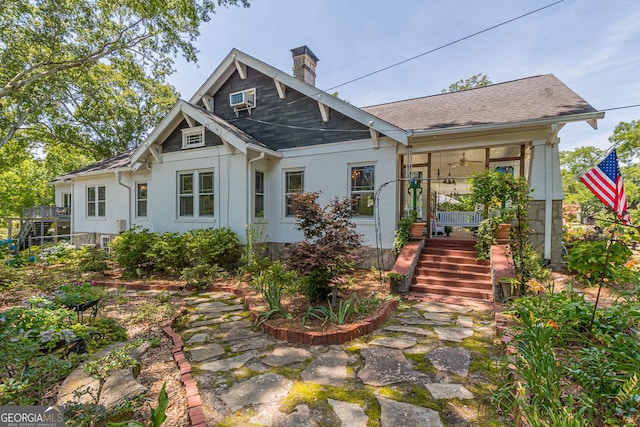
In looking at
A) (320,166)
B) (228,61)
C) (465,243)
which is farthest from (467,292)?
(228,61)

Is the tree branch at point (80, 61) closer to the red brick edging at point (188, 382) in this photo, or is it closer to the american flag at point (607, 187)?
the red brick edging at point (188, 382)

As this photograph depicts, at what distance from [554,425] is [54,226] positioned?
20706mm

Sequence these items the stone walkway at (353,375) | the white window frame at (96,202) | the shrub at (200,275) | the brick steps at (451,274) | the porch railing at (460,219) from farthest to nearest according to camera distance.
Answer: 1. the white window frame at (96,202)
2. the porch railing at (460,219)
3. the shrub at (200,275)
4. the brick steps at (451,274)
5. the stone walkway at (353,375)

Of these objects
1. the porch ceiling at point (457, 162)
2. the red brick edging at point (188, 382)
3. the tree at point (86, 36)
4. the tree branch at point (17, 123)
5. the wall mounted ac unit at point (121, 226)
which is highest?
the tree at point (86, 36)

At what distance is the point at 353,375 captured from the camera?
3.16m

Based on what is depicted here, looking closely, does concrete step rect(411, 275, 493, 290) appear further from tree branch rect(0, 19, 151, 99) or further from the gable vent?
tree branch rect(0, 19, 151, 99)

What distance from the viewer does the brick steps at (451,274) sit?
19.7 feet

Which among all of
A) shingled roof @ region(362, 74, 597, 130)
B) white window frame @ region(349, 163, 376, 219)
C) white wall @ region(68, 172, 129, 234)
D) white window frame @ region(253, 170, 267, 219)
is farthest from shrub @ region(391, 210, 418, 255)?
white wall @ region(68, 172, 129, 234)

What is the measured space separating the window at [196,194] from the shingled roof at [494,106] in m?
6.30

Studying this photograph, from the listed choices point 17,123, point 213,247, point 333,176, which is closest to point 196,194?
point 213,247

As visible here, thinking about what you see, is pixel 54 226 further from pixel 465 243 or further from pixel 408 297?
pixel 465 243

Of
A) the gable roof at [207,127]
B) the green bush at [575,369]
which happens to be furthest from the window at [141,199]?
the green bush at [575,369]

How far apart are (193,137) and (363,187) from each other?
5.77m

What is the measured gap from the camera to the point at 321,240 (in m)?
4.86
